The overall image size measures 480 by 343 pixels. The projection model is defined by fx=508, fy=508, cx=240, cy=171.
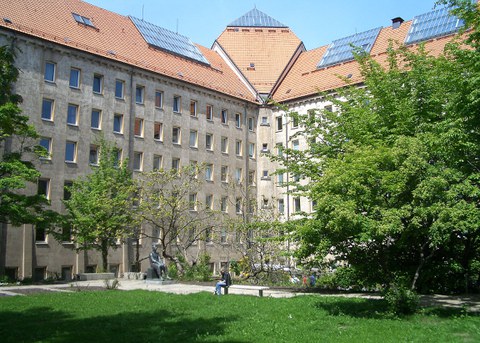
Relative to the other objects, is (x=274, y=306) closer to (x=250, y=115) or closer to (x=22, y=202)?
(x=22, y=202)

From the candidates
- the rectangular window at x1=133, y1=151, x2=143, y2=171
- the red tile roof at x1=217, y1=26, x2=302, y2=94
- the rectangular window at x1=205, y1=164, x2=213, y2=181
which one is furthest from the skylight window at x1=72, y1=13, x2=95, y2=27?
the red tile roof at x1=217, y1=26, x2=302, y2=94

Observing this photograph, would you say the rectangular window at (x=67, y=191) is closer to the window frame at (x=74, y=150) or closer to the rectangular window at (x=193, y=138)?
the window frame at (x=74, y=150)

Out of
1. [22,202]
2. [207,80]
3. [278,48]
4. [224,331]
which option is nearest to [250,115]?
[207,80]

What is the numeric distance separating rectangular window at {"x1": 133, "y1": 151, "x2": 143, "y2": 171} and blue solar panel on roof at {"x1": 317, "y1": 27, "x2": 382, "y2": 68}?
21.5 meters

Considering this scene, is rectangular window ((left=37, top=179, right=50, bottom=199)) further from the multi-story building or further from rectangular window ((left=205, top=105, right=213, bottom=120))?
rectangular window ((left=205, top=105, right=213, bottom=120))

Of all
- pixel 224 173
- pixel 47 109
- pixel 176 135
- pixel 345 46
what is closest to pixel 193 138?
pixel 176 135

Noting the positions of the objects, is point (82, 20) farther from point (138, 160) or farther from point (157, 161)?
point (157, 161)

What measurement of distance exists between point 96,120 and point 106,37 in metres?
8.15

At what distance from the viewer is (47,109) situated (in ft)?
117

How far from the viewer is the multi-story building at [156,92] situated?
34781mm

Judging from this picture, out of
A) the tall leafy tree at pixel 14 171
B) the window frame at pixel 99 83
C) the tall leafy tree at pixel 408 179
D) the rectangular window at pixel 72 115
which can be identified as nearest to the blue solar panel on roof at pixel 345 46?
the window frame at pixel 99 83

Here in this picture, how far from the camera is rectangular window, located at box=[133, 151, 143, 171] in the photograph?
134ft

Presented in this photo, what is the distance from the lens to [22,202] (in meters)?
24.3

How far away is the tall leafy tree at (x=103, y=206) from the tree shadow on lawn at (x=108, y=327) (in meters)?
16.8
